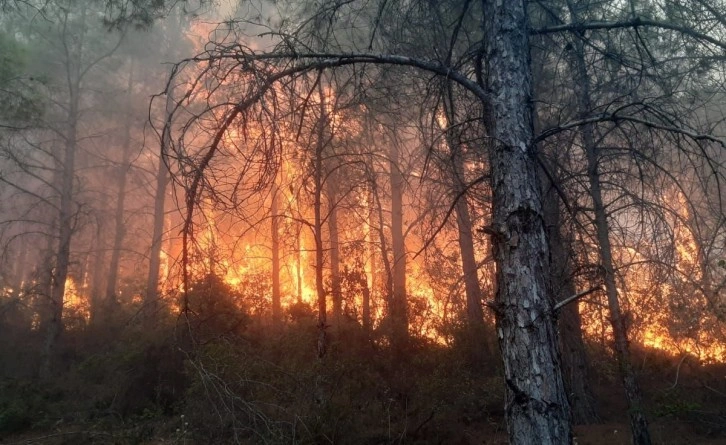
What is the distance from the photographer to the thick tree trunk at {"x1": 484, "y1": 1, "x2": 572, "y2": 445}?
3.07 meters

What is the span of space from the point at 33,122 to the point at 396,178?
1173cm

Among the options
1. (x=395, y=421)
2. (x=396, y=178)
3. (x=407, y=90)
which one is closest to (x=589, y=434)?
(x=395, y=421)

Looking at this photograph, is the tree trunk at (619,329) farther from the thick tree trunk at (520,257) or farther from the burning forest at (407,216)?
the thick tree trunk at (520,257)

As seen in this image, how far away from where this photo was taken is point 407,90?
256 inches

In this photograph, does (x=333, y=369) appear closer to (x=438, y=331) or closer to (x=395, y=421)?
(x=395, y=421)

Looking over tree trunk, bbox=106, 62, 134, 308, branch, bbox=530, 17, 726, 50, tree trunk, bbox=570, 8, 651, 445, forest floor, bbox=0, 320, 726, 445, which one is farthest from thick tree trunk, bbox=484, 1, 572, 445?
tree trunk, bbox=106, 62, 134, 308

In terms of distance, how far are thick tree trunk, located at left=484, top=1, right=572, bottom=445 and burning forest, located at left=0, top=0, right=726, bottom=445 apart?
0.05ft

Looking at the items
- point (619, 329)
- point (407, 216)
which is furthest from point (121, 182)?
point (619, 329)

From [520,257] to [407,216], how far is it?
689 inches

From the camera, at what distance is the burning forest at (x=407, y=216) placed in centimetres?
354

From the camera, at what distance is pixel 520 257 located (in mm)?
3330

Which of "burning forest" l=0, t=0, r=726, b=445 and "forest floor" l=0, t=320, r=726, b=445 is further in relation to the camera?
"forest floor" l=0, t=320, r=726, b=445

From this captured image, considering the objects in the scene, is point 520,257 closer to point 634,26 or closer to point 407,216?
point 634,26

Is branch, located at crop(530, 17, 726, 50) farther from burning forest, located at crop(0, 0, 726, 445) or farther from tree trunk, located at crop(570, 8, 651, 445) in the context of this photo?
tree trunk, located at crop(570, 8, 651, 445)
